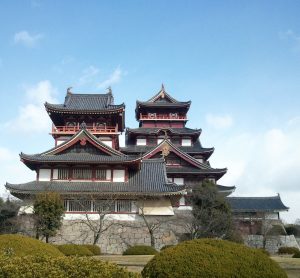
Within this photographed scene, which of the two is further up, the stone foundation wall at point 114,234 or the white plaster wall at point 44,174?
the white plaster wall at point 44,174

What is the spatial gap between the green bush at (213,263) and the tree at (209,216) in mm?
20705

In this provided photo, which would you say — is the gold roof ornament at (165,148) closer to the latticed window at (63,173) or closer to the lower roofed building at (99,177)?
the lower roofed building at (99,177)

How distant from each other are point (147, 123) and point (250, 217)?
17997 millimetres

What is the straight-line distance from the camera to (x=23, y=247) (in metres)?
12.4

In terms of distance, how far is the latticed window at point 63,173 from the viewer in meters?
34.5

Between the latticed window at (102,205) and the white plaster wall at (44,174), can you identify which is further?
the white plaster wall at (44,174)

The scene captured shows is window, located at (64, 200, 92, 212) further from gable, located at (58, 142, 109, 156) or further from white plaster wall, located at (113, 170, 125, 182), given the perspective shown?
gable, located at (58, 142, 109, 156)

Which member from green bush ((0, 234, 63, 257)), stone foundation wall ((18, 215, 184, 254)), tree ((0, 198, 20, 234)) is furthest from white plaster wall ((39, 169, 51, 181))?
green bush ((0, 234, 63, 257))

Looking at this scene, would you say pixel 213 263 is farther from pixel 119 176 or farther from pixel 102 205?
pixel 119 176

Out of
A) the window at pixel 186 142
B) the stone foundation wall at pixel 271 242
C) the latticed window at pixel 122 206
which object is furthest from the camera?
the window at pixel 186 142

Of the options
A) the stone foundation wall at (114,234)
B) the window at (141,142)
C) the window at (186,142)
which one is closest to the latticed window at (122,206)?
the stone foundation wall at (114,234)

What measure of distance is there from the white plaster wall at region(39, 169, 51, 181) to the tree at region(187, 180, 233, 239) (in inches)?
496

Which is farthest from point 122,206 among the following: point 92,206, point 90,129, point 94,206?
point 90,129

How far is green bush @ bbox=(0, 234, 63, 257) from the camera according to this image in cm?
1208
